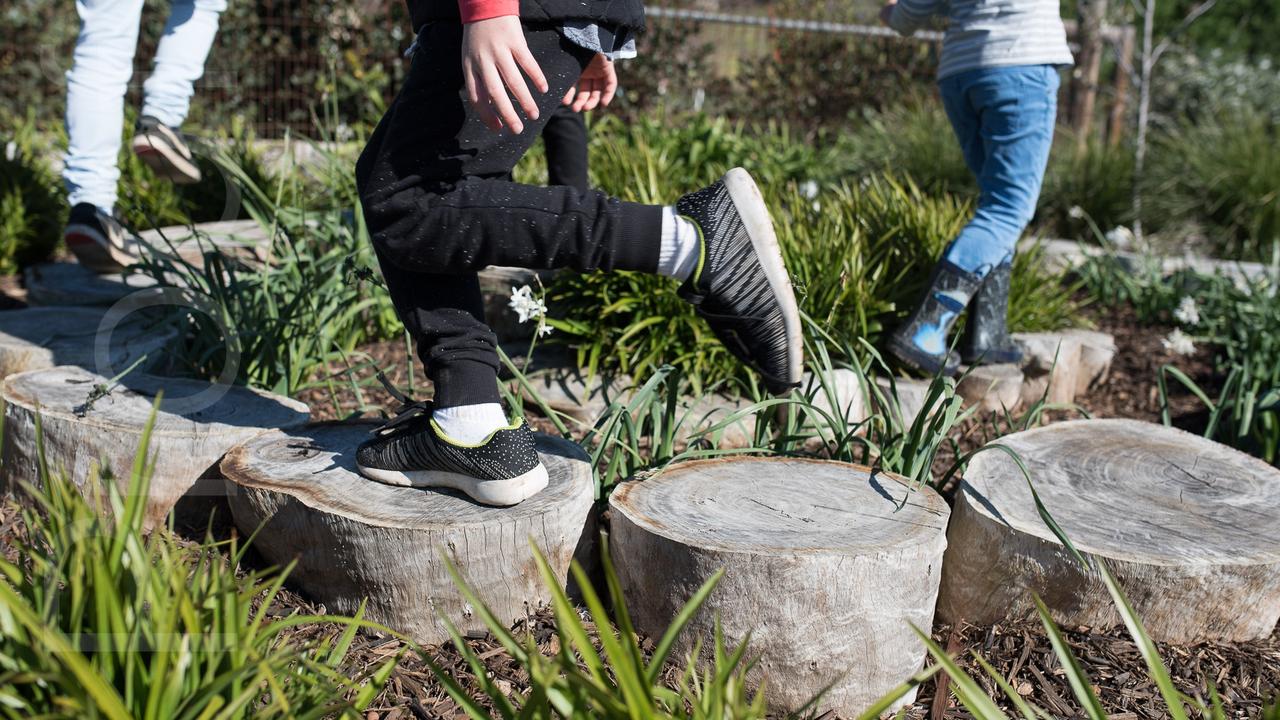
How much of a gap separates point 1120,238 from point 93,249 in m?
3.59

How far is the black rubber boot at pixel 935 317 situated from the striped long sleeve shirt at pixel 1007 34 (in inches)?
21.4

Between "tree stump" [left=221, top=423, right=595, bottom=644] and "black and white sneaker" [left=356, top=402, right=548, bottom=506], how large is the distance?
23mm

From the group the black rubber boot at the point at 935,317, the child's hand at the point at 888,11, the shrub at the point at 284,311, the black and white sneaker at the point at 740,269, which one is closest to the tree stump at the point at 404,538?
the black and white sneaker at the point at 740,269

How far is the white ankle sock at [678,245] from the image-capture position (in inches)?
68.6

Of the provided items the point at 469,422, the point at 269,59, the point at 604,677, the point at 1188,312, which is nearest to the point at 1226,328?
the point at 1188,312

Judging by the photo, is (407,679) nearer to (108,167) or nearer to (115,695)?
(115,695)

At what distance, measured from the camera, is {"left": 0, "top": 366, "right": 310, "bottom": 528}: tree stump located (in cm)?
203

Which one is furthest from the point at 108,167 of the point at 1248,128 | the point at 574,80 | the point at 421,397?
the point at 1248,128

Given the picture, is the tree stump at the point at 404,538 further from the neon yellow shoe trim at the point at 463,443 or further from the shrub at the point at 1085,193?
the shrub at the point at 1085,193

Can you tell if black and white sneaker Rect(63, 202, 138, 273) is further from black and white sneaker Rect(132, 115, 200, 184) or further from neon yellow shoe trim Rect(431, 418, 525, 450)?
neon yellow shoe trim Rect(431, 418, 525, 450)

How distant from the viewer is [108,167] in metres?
3.16

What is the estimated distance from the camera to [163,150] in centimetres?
306

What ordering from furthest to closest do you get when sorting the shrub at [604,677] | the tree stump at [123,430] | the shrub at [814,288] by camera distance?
the shrub at [814,288], the tree stump at [123,430], the shrub at [604,677]

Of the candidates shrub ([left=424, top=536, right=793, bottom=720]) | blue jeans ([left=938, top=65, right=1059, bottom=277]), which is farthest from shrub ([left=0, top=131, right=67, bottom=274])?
shrub ([left=424, top=536, right=793, bottom=720])
